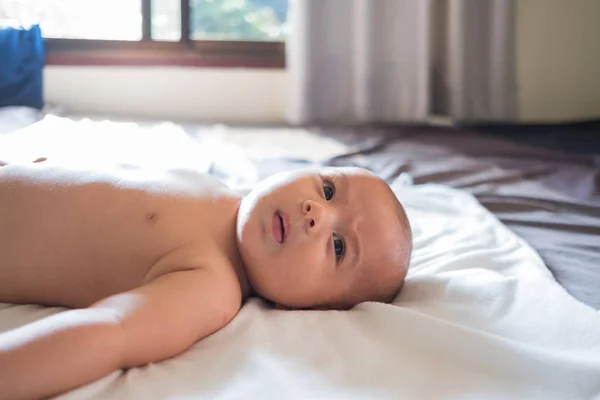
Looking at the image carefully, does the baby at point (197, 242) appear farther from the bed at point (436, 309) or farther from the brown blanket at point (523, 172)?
the brown blanket at point (523, 172)

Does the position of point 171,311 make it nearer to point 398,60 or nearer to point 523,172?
point 523,172

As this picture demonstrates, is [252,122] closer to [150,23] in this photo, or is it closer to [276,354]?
[150,23]

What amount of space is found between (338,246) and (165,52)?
1.77 metres

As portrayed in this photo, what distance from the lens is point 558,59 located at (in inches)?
107

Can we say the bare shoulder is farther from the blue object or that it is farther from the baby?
the blue object

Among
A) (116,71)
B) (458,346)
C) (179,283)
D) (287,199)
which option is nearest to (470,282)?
(458,346)

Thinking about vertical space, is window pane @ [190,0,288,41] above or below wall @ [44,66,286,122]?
above

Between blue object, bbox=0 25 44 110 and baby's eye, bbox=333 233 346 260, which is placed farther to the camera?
blue object, bbox=0 25 44 110

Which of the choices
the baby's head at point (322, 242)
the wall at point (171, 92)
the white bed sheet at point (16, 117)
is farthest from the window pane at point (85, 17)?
the baby's head at point (322, 242)

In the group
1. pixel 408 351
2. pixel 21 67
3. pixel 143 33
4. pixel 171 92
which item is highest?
pixel 143 33

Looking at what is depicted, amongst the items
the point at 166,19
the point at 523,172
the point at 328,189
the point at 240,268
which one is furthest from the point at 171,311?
the point at 166,19

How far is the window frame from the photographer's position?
2.46 meters

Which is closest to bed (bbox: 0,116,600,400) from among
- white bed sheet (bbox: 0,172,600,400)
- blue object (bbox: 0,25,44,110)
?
white bed sheet (bbox: 0,172,600,400)

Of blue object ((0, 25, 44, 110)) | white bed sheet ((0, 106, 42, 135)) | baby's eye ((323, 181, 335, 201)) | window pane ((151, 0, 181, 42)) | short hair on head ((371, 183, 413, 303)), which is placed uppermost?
window pane ((151, 0, 181, 42))
